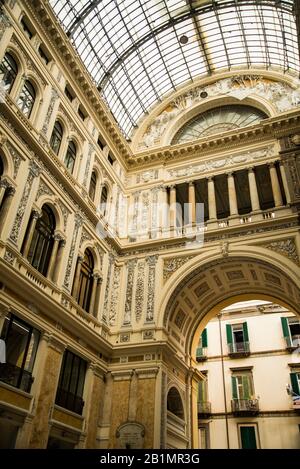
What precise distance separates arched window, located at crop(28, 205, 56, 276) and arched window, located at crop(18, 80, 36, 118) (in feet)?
12.2

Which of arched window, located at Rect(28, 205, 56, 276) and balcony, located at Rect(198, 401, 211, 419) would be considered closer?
arched window, located at Rect(28, 205, 56, 276)

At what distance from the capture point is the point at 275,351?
2580 centimetres

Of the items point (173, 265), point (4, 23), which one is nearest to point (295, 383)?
point (173, 265)

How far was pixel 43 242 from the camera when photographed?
51.5 ft

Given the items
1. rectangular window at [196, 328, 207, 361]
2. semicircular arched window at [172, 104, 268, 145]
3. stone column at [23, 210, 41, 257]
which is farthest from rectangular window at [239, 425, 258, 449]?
stone column at [23, 210, 41, 257]

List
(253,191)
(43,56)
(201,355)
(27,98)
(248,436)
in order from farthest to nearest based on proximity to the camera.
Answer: (201,355)
(248,436)
(253,191)
(43,56)
(27,98)

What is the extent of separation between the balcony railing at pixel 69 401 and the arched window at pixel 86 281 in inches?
142

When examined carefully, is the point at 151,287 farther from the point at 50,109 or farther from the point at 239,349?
the point at 239,349

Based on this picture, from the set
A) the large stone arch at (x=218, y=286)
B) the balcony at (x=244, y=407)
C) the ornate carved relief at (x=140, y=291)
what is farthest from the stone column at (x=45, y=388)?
the balcony at (x=244, y=407)

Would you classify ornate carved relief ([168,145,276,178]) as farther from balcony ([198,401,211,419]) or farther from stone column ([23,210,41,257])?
balcony ([198,401,211,419])

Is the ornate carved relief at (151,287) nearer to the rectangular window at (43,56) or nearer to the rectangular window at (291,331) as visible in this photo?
the rectangular window at (43,56)

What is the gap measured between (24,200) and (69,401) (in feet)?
23.8

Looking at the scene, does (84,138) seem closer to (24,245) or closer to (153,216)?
(153,216)

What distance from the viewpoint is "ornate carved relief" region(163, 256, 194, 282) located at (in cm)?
1931
